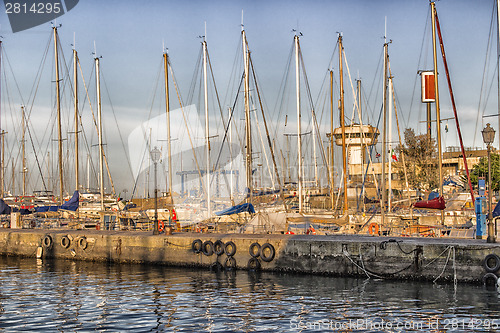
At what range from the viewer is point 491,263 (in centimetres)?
2311

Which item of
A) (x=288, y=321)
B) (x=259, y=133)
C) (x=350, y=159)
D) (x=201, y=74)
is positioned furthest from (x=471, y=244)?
(x=350, y=159)

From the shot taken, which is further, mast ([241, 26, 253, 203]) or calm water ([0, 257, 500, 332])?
mast ([241, 26, 253, 203])

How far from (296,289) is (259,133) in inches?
1332

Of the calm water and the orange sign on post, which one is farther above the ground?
the orange sign on post

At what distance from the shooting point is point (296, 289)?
23.8 m

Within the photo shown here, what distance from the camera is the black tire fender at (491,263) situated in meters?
22.8

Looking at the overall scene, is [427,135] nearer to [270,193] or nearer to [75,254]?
[270,193]

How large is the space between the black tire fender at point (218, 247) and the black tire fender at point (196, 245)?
987 mm

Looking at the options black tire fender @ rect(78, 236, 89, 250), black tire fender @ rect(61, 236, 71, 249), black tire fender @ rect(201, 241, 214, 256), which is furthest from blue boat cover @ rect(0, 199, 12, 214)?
black tire fender @ rect(201, 241, 214, 256)

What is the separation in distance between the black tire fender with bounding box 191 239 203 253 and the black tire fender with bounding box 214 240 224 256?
3.24 ft

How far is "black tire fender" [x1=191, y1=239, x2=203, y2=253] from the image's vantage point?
30.9m

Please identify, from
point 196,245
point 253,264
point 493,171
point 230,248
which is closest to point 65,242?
point 196,245

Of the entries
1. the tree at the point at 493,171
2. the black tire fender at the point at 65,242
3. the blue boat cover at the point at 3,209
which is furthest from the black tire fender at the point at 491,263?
the tree at the point at 493,171

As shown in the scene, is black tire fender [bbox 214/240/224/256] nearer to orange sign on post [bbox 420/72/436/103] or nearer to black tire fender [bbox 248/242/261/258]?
black tire fender [bbox 248/242/261/258]
